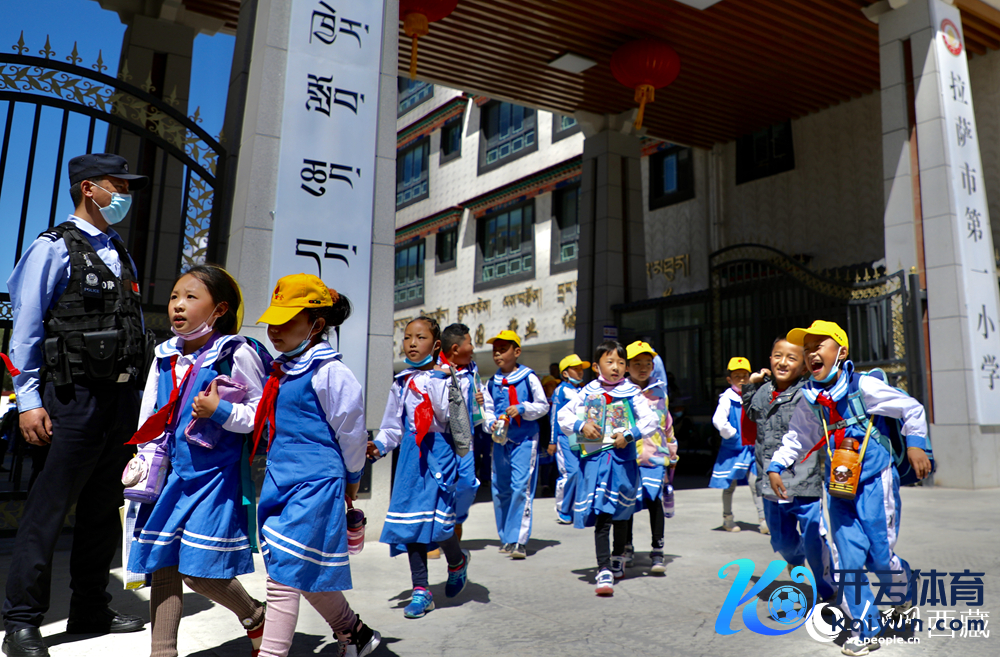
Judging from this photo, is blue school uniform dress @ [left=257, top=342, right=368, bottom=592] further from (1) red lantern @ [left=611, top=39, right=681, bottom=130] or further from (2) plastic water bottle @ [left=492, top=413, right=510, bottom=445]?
(1) red lantern @ [left=611, top=39, right=681, bottom=130]

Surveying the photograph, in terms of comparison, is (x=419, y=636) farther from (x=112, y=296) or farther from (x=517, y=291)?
(x=517, y=291)

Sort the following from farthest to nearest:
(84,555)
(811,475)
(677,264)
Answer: (677,264) < (811,475) < (84,555)

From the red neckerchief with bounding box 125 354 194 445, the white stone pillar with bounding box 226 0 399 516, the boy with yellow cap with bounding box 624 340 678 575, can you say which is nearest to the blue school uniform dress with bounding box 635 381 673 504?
the boy with yellow cap with bounding box 624 340 678 575

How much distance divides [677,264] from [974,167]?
7.15m

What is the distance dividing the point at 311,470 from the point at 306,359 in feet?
1.58

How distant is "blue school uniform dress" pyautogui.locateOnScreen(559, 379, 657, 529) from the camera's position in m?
5.38

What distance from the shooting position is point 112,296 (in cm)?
404

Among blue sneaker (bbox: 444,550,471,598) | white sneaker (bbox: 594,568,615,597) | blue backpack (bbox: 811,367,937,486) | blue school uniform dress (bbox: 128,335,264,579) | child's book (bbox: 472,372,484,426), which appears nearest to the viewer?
blue school uniform dress (bbox: 128,335,264,579)

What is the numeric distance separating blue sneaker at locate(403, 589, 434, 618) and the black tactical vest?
2023 millimetres

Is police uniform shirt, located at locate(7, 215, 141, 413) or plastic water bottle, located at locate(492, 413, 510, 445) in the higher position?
police uniform shirt, located at locate(7, 215, 141, 413)

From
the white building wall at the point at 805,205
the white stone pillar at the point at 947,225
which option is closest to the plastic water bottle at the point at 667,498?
the white stone pillar at the point at 947,225

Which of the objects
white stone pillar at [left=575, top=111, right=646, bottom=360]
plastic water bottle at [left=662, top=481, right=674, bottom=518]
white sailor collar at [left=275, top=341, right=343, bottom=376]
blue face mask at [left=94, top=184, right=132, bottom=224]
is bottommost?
plastic water bottle at [left=662, top=481, right=674, bottom=518]

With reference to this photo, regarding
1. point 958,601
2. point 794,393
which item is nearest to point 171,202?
point 794,393

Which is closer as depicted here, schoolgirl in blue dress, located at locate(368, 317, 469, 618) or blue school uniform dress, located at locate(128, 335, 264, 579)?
blue school uniform dress, located at locate(128, 335, 264, 579)
